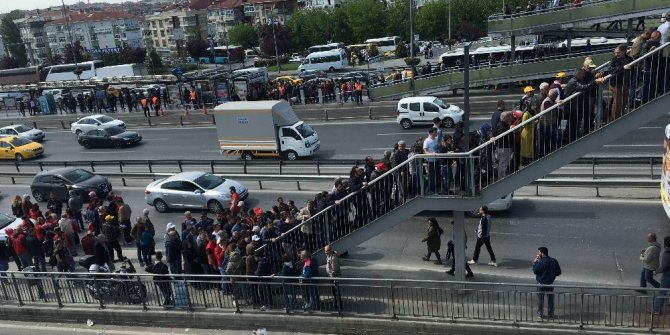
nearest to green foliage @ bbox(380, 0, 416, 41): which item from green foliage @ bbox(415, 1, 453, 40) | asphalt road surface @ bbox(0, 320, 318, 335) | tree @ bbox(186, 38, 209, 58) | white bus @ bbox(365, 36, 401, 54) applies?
green foliage @ bbox(415, 1, 453, 40)

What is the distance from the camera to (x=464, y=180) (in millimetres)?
10672

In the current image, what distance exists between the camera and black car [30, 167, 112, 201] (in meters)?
20.7

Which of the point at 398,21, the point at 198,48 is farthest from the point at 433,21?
the point at 198,48

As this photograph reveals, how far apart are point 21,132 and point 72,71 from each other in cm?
3812

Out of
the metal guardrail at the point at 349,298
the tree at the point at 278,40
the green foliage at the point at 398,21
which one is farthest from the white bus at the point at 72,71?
the metal guardrail at the point at 349,298

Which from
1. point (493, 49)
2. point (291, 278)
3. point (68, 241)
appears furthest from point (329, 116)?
point (291, 278)

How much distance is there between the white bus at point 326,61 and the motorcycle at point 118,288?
1944 inches

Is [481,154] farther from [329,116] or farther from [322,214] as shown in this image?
[329,116]

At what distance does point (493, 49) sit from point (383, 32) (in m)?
42.5

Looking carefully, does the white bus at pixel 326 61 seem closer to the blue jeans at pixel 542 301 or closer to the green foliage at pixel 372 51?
the green foliage at pixel 372 51

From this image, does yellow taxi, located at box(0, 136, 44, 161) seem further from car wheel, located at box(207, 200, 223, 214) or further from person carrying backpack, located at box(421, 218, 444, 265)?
person carrying backpack, located at box(421, 218, 444, 265)

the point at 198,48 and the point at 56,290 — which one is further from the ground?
the point at 198,48

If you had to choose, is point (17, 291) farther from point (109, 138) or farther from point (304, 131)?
point (109, 138)

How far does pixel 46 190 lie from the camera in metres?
21.2
